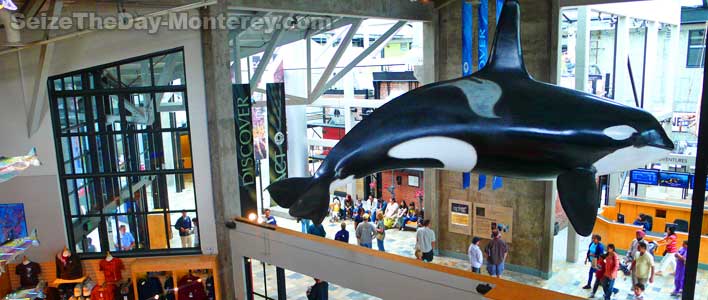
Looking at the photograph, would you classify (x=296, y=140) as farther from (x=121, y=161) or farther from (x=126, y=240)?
(x=126, y=240)

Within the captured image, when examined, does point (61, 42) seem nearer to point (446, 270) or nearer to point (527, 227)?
point (446, 270)

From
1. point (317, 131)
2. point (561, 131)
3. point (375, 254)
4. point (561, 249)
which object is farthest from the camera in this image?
point (317, 131)

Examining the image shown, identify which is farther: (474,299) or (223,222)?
(223,222)

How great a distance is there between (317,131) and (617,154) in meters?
25.0

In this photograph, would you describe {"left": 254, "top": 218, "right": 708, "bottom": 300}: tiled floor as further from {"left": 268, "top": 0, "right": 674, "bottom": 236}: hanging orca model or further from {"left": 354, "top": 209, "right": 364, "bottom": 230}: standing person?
{"left": 268, "top": 0, "right": 674, "bottom": 236}: hanging orca model

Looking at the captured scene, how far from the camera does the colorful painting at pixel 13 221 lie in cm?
934

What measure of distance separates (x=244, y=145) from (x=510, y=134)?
22.5 feet

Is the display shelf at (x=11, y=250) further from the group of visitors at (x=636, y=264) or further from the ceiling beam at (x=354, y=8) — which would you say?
the group of visitors at (x=636, y=264)

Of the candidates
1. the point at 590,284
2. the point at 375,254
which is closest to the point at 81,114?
the point at 375,254

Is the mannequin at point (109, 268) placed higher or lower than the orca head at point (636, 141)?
lower

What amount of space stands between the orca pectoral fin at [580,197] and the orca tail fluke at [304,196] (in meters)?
1.81

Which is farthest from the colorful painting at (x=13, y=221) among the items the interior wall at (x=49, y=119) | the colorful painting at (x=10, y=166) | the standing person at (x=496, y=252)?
the standing person at (x=496, y=252)

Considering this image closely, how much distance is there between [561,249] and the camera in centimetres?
1372

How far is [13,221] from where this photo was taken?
30.8ft
